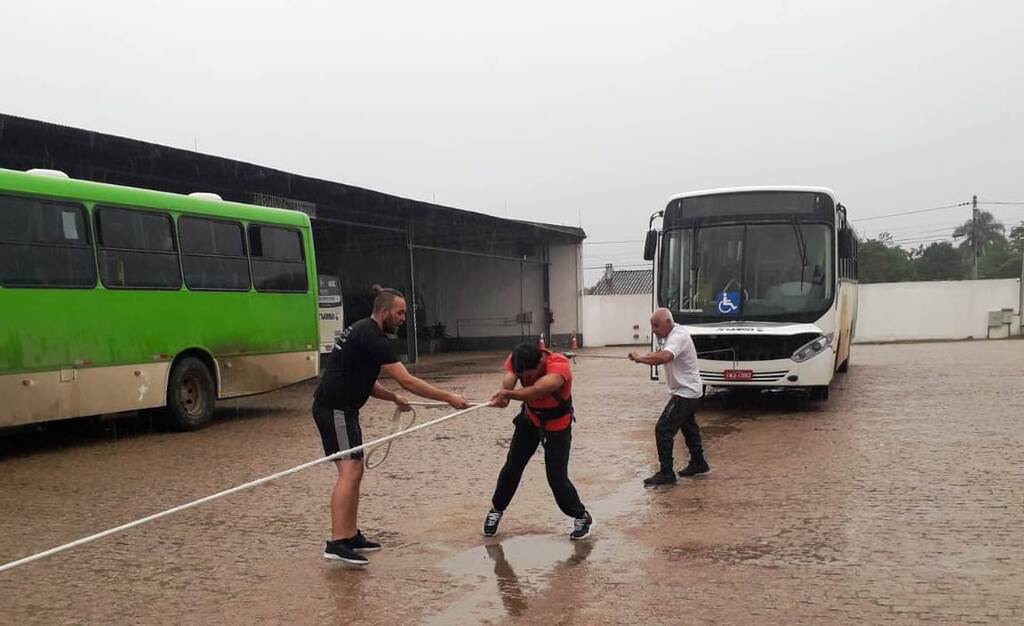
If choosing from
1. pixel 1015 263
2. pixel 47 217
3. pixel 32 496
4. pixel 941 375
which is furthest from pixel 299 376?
pixel 1015 263

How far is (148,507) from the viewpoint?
25.3ft

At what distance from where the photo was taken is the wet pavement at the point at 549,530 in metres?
4.92

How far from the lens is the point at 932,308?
125 ft

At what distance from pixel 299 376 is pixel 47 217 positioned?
193 inches

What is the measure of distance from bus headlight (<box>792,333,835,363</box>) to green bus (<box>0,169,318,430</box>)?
7.65 m

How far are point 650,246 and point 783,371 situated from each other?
2.78 m

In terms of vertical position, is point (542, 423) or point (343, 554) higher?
point (542, 423)

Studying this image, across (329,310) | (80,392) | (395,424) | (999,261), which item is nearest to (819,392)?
(395,424)

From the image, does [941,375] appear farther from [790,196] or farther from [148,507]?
[148,507]

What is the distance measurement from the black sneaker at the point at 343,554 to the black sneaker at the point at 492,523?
947 mm

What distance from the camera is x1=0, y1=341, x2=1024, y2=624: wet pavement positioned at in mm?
4918

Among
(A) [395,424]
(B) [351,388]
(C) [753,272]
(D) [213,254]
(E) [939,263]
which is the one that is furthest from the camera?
(E) [939,263]

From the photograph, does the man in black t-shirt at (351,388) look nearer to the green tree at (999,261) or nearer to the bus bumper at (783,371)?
the bus bumper at (783,371)

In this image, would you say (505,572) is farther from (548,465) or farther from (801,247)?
(801,247)
